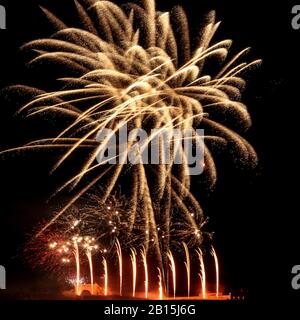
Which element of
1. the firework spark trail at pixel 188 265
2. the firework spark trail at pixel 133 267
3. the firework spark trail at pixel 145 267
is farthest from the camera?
the firework spark trail at pixel 133 267

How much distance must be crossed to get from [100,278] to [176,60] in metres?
6.84

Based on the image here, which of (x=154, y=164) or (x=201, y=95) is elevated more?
(x=201, y=95)

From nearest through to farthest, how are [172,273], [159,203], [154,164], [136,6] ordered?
[136,6] < [154,164] < [159,203] < [172,273]

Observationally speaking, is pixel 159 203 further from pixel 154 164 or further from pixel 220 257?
pixel 220 257

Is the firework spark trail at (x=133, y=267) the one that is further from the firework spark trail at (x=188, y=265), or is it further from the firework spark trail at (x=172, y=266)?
the firework spark trail at (x=188, y=265)

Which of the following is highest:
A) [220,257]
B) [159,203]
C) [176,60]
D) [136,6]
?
[136,6]

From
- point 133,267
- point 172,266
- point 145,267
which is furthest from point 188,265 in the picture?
point 133,267

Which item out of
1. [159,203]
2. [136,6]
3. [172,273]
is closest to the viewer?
[136,6]

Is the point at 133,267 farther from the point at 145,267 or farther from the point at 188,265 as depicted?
the point at 188,265

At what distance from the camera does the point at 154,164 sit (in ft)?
44.0

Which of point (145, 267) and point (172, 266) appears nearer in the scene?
point (145, 267)

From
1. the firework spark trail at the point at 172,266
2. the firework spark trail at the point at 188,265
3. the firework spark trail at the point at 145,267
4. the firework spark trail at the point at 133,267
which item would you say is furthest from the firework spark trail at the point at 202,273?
the firework spark trail at the point at 133,267

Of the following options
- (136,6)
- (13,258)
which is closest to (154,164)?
(136,6)

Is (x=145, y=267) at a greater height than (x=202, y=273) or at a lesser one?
greater
